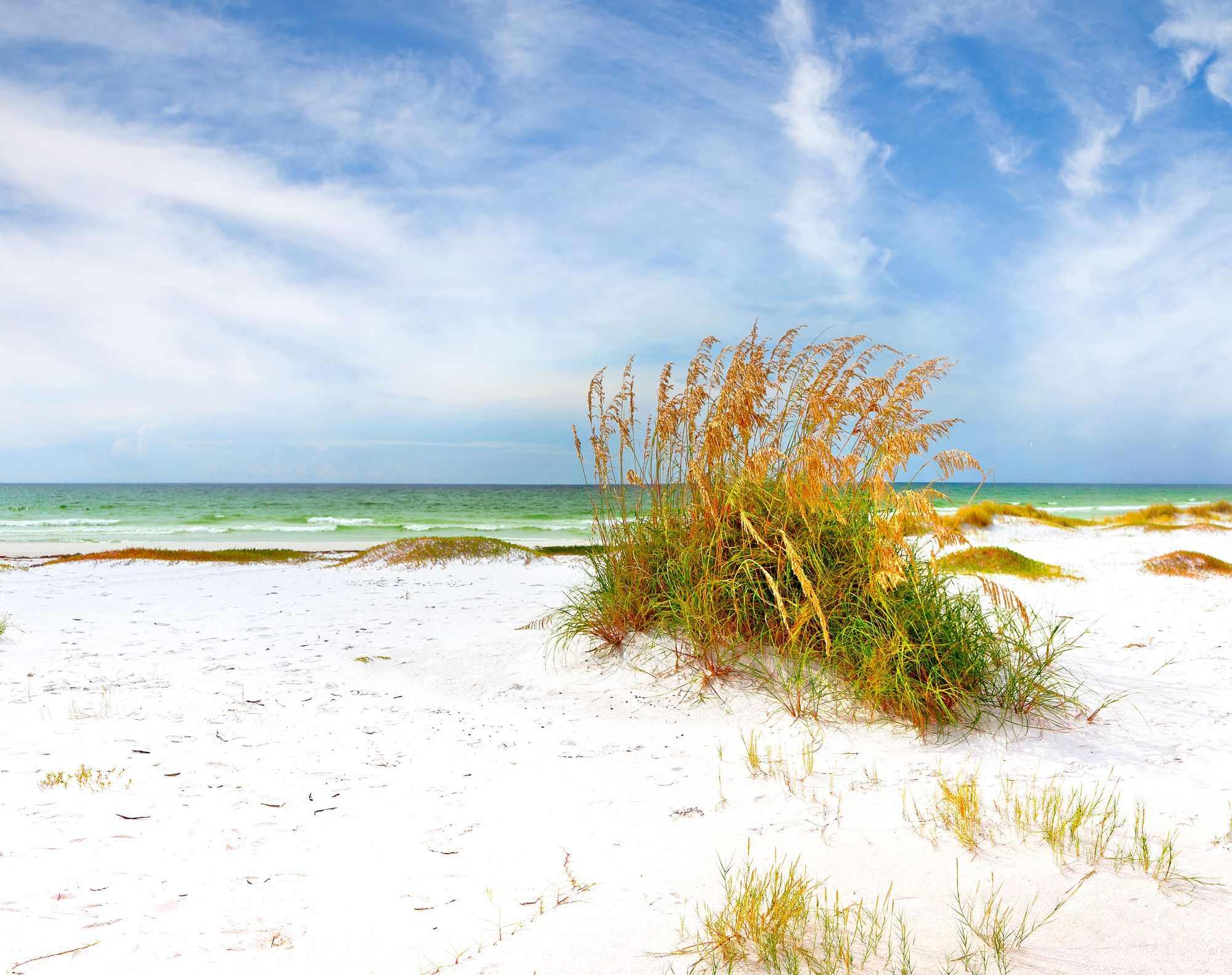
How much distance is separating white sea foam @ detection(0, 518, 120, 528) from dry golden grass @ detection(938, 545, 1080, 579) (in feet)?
117

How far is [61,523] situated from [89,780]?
37.9 meters

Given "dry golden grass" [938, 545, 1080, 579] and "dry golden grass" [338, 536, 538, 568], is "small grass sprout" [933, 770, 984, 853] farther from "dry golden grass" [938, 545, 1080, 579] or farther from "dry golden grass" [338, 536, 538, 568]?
"dry golden grass" [338, 536, 538, 568]

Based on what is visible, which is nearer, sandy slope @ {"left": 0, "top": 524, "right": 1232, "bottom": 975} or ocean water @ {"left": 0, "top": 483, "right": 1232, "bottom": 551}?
sandy slope @ {"left": 0, "top": 524, "right": 1232, "bottom": 975}

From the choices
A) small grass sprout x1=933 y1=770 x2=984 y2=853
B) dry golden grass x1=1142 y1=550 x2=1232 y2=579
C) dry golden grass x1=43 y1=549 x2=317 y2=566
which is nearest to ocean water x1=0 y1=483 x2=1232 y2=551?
dry golden grass x1=1142 y1=550 x2=1232 y2=579

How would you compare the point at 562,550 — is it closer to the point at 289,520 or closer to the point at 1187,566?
the point at 1187,566

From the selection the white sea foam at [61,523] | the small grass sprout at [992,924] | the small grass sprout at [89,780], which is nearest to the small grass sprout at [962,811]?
the small grass sprout at [992,924]

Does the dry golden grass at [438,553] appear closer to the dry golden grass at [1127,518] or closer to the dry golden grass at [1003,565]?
the dry golden grass at [1003,565]

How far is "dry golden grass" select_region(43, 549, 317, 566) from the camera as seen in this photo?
1495 cm

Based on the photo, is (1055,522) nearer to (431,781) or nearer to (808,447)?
(808,447)

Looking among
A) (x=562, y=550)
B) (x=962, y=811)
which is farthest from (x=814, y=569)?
(x=562, y=550)

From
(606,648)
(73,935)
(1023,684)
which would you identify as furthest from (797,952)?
(606,648)

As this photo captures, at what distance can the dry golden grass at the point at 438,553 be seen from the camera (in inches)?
571

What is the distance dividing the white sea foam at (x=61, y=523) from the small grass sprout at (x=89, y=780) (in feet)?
116

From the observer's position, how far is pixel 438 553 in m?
14.8
